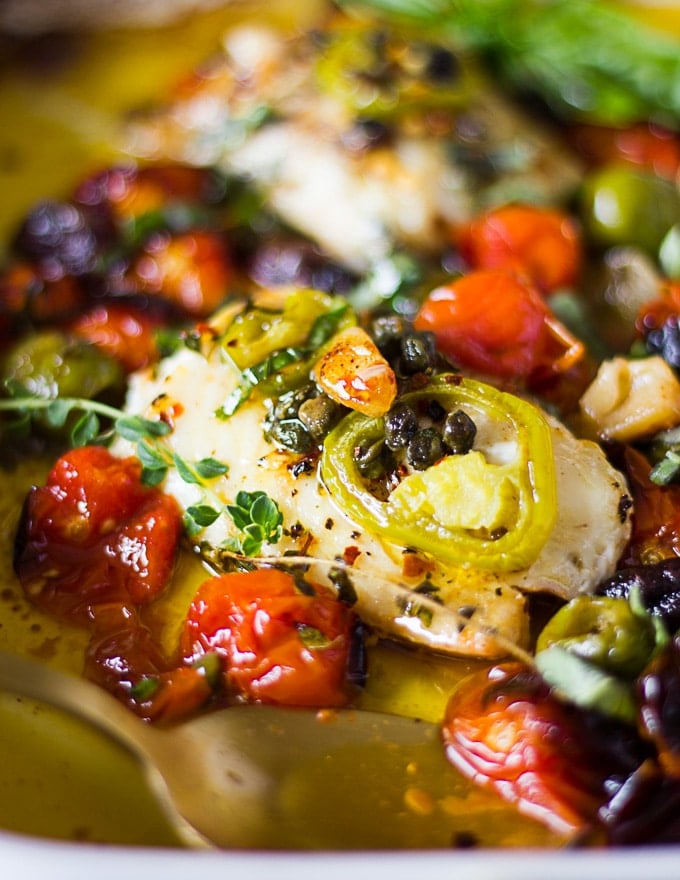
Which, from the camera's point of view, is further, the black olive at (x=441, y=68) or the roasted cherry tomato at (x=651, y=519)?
the black olive at (x=441, y=68)

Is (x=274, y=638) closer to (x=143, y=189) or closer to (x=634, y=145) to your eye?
(x=143, y=189)

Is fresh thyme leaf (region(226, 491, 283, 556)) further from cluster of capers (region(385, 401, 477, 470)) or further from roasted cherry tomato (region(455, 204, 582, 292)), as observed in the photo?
roasted cherry tomato (region(455, 204, 582, 292))

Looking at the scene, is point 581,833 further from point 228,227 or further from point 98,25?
point 98,25

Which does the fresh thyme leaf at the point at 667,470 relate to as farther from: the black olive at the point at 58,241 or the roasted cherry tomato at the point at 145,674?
the black olive at the point at 58,241

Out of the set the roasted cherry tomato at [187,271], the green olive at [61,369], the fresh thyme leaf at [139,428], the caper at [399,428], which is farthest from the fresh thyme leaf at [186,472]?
the roasted cherry tomato at [187,271]

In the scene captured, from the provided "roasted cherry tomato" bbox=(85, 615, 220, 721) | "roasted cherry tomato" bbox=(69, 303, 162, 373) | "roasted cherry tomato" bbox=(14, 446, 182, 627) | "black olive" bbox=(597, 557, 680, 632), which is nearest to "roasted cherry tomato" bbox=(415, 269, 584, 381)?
"black olive" bbox=(597, 557, 680, 632)

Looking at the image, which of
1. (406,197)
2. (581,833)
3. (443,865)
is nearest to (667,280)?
(406,197)

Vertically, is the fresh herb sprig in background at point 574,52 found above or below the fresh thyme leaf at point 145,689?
above
